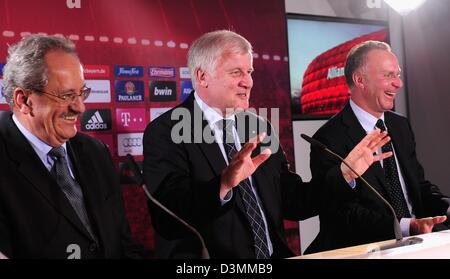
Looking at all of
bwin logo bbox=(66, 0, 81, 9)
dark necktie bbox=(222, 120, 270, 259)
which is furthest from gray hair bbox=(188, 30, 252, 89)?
bwin logo bbox=(66, 0, 81, 9)

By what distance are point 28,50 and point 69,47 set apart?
0.48 ft

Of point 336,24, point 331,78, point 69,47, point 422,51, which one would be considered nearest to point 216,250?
point 69,47

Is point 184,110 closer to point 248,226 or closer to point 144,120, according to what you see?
point 248,226

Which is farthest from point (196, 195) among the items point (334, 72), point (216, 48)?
point (334, 72)

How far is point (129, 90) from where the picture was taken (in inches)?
119

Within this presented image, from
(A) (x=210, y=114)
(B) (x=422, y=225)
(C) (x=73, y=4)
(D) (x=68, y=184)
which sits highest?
(C) (x=73, y=4)

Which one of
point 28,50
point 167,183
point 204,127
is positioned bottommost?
point 167,183

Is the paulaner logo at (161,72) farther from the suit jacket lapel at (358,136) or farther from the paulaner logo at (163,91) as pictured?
the suit jacket lapel at (358,136)

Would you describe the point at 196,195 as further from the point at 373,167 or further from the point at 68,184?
the point at 373,167

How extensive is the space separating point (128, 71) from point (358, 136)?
1.33 m

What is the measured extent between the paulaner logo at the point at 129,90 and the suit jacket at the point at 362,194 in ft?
3.45

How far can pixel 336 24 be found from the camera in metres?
3.86

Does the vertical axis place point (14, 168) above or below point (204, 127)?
below

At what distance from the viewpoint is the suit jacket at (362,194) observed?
2416 mm
